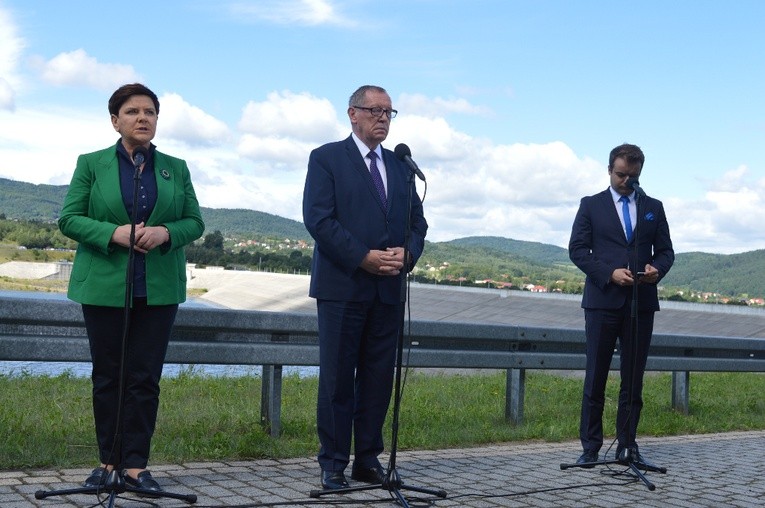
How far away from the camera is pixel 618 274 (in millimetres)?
7219

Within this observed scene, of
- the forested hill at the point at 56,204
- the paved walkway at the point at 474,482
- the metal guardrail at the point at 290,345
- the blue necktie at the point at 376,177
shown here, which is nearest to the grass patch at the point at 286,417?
the paved walkway at the point at 474,482

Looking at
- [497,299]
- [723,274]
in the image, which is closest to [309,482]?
[497,299]

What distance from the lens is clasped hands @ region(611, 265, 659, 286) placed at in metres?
7.20

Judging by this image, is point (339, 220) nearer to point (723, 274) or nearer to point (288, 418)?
point (288, 418)

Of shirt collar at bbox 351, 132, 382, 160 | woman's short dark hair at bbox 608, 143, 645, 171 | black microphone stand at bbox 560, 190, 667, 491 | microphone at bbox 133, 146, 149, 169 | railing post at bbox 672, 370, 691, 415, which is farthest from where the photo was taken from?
railing post at bbox 672, 370, 691, 415

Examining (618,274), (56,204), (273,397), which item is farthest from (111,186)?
(56,204)

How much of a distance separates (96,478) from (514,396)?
14.5 ft

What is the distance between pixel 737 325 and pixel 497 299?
862 inches

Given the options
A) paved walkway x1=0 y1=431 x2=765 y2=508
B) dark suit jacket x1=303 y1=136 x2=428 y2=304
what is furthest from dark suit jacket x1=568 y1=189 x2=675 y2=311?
dark suit jacket x1=303 y1=136 x2=428 y2=304

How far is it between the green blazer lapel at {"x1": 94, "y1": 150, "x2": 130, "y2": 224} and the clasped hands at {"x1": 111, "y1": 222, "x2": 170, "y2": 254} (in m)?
0.14

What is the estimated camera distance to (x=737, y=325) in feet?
134

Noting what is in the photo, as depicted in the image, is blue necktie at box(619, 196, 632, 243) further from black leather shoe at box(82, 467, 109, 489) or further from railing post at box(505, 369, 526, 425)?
black leather shoe at box(82, 467, 109, 489)

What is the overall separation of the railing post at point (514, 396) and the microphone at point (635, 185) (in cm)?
226

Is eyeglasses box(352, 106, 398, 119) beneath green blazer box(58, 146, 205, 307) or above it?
above
